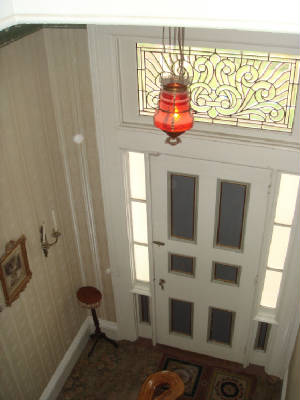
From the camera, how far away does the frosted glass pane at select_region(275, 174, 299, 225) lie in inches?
129

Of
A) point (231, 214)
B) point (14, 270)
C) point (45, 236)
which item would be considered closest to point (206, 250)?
point (231, 214)

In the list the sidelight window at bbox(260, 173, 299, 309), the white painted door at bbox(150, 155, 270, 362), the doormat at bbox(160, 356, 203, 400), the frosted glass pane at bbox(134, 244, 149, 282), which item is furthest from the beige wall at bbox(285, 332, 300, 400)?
the frosted glass pane at bbox(134, 244, 149, 282)

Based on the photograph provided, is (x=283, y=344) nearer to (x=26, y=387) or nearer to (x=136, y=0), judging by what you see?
(x=26, y=387)

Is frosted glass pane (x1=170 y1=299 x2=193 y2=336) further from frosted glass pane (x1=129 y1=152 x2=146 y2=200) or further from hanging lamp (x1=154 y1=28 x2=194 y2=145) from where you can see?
hanging lamp (x1=154 y1=28 x2=194 y2=145)

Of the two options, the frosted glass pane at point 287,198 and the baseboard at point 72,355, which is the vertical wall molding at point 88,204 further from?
the frosted glass pane at point 287,198

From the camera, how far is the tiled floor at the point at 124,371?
423 cm

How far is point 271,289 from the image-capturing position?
12.8 ft

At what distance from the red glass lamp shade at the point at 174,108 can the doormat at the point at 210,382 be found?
9.56ft

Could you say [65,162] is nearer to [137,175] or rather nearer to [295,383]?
[137,175]

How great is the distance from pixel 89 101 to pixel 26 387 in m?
2.50

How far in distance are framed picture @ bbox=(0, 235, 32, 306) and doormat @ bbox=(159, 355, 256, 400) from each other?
75.9 inches

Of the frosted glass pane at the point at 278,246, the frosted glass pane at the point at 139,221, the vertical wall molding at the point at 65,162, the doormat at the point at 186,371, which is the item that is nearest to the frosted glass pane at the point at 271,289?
the frosted glass pane at the point at 278,246

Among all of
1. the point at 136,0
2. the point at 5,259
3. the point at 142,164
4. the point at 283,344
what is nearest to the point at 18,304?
the point at 5,259

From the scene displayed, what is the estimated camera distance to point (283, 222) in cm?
347
